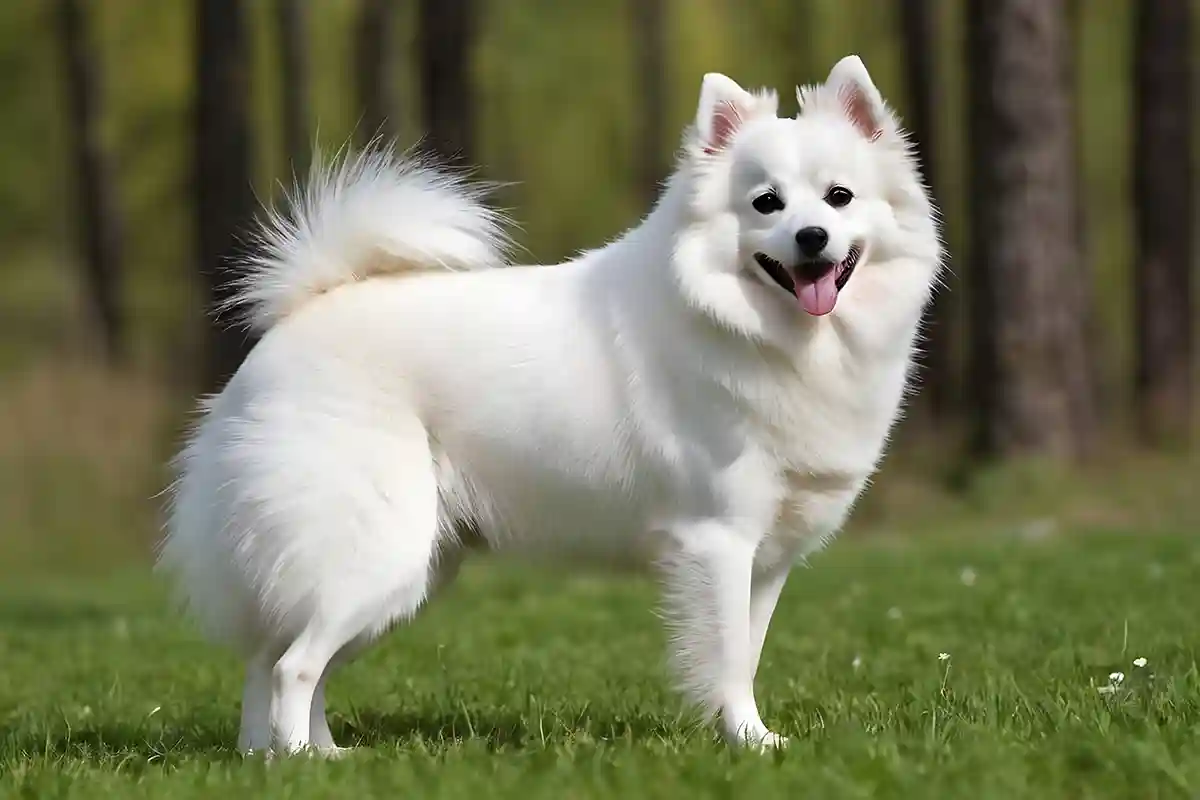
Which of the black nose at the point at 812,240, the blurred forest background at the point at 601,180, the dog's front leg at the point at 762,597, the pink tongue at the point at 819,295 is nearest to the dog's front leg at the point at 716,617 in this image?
the dog's front leg at the point at 762,597

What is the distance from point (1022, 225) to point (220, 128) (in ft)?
21.8

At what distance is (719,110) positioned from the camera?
4531 millimetres

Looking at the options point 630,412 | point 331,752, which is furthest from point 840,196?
point 331,752

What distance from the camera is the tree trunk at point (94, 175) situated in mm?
22875

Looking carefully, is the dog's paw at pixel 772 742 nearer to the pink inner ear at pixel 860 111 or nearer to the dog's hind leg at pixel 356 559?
the dog's hind leg at pixel 356 559

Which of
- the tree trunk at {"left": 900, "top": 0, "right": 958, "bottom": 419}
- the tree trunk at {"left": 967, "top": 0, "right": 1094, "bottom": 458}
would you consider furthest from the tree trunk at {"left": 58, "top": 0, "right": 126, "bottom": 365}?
the tree trunk at {"left": 967, "top": 0, "right": 1094, "bottom": 458}

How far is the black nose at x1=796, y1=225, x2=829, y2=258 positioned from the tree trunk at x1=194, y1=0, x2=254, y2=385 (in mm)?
9515

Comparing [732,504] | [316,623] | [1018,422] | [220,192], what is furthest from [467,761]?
[220,192]

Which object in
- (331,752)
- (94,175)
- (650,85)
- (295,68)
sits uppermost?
(295,68)

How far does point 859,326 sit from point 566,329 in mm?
829

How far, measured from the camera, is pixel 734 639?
4.39 metres

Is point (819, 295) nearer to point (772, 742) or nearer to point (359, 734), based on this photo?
point (772, 742)

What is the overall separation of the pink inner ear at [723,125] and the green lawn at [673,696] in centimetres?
164

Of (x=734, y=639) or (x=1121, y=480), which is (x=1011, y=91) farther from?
(x=734, y=639)
